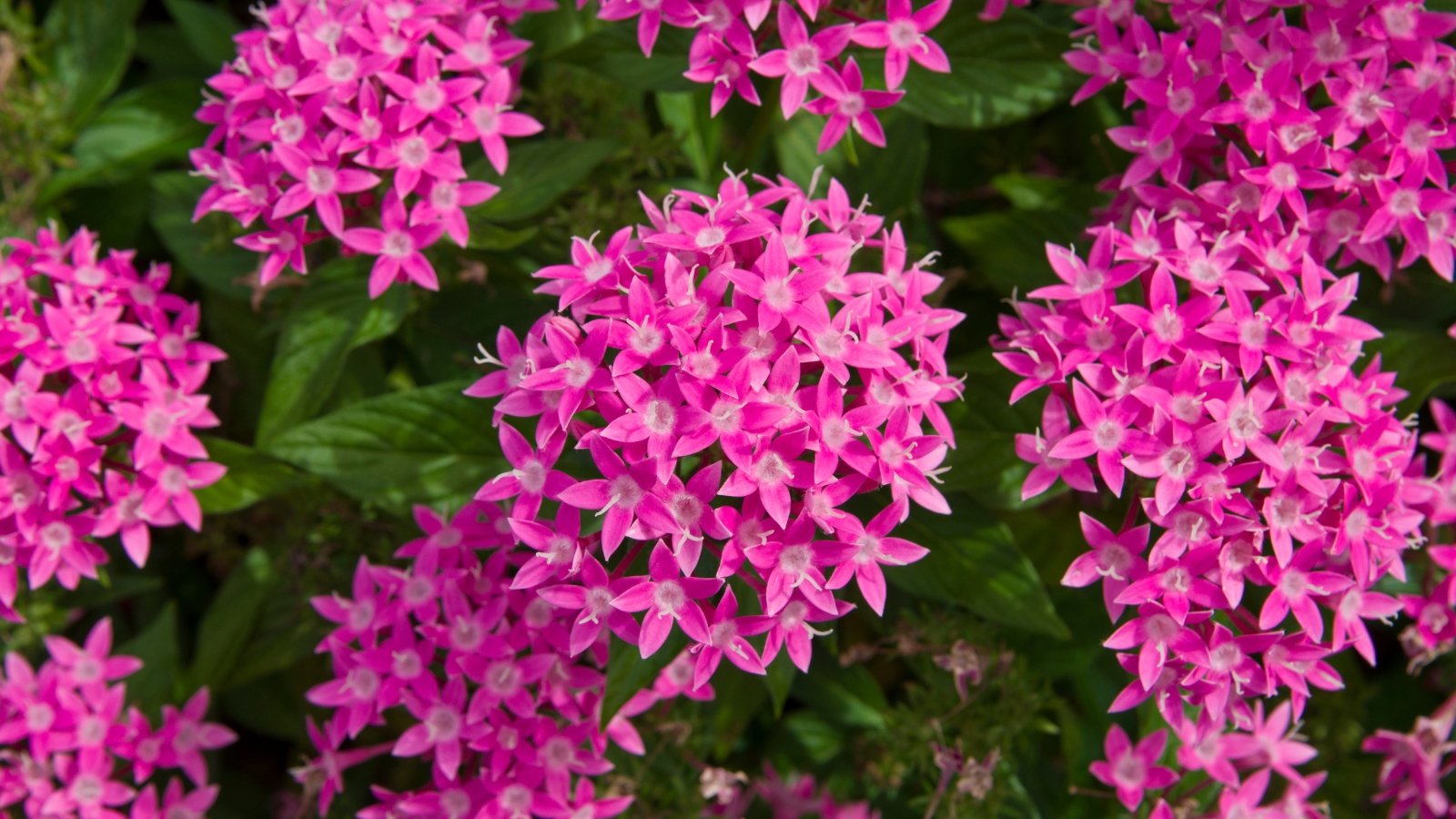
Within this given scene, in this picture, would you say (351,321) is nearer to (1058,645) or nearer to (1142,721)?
(1058,645)

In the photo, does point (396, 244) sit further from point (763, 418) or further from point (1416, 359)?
point (1416, 359)

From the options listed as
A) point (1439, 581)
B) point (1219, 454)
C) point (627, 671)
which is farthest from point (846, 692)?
point (1439, 581)

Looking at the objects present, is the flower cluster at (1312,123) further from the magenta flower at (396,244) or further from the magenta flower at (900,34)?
the magenta flower at (396,244)

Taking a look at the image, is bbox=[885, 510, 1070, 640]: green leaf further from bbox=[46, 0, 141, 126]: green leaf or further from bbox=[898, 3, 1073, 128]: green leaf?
bbox=[46, 0, 141, 126]: green leaf

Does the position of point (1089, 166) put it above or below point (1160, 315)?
below

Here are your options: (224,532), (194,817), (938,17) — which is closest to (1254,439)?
(938,17)
